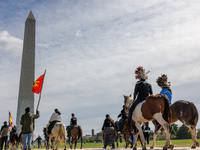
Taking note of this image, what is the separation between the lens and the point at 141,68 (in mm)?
8547

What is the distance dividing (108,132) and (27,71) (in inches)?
884

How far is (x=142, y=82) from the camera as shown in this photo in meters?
8.01

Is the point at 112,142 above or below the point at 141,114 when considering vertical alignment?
below

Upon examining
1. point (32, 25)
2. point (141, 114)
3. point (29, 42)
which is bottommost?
point (141, 114)

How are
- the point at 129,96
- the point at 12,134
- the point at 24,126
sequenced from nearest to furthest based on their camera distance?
the point at 129,96 → the point at 24,126 → the point at 12,134

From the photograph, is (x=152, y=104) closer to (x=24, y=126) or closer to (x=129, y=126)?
(x=129, y=126)

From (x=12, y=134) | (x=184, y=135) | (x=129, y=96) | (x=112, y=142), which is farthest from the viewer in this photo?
(x=184, y=135)

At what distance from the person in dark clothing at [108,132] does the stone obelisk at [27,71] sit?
69.7 feet

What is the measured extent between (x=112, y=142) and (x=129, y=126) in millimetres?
5970

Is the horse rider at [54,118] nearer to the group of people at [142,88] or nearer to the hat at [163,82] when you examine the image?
the group of people at [142,88]

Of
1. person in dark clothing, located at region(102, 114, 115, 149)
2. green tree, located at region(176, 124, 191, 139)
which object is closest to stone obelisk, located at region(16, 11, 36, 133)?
person in dark clothing, located at region(102, 114, 115, 149)

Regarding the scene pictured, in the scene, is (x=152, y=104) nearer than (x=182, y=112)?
Yes

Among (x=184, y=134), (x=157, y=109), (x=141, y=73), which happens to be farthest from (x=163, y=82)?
(x=184, y=134)

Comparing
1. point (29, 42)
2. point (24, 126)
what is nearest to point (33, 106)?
point (29, 42)
